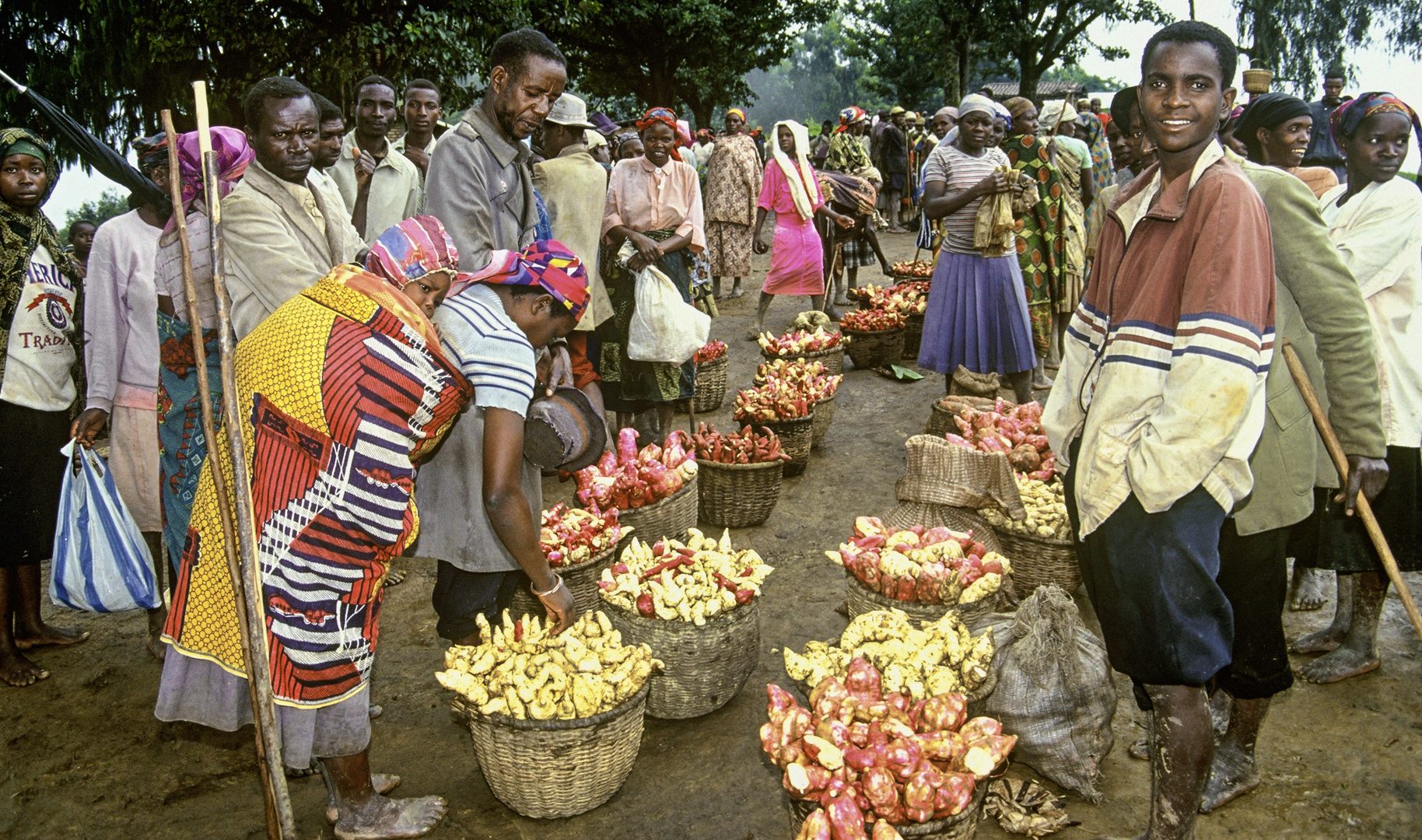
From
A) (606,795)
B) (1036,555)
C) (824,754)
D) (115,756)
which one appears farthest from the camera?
(1036,555)

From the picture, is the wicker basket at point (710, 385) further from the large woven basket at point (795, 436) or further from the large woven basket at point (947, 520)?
the large woven basket at point (947, 520)

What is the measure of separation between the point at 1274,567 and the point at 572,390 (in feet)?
6.90

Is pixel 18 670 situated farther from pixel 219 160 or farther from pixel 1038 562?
pixel 1038 562

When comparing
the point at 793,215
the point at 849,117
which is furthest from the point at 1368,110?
the point at 849,117

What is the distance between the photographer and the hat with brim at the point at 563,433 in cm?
292

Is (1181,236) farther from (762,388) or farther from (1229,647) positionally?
(762,388)

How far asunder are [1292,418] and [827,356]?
5138 millimetres

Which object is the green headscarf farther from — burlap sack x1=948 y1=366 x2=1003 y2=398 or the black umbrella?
burlap sack x1=948 y1=366 x2=1003 y2=398

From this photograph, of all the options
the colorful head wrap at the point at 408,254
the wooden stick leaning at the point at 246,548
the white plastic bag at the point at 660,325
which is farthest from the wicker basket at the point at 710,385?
the wooden stick leaning at the point at 246,548

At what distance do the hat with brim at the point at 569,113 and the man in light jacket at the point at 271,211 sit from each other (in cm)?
219

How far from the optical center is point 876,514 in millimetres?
5266

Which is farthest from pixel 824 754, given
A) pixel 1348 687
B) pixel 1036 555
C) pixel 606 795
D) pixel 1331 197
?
pixel 1331 197

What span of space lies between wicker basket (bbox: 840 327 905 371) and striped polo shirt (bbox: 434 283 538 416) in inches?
222

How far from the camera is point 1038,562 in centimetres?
404
